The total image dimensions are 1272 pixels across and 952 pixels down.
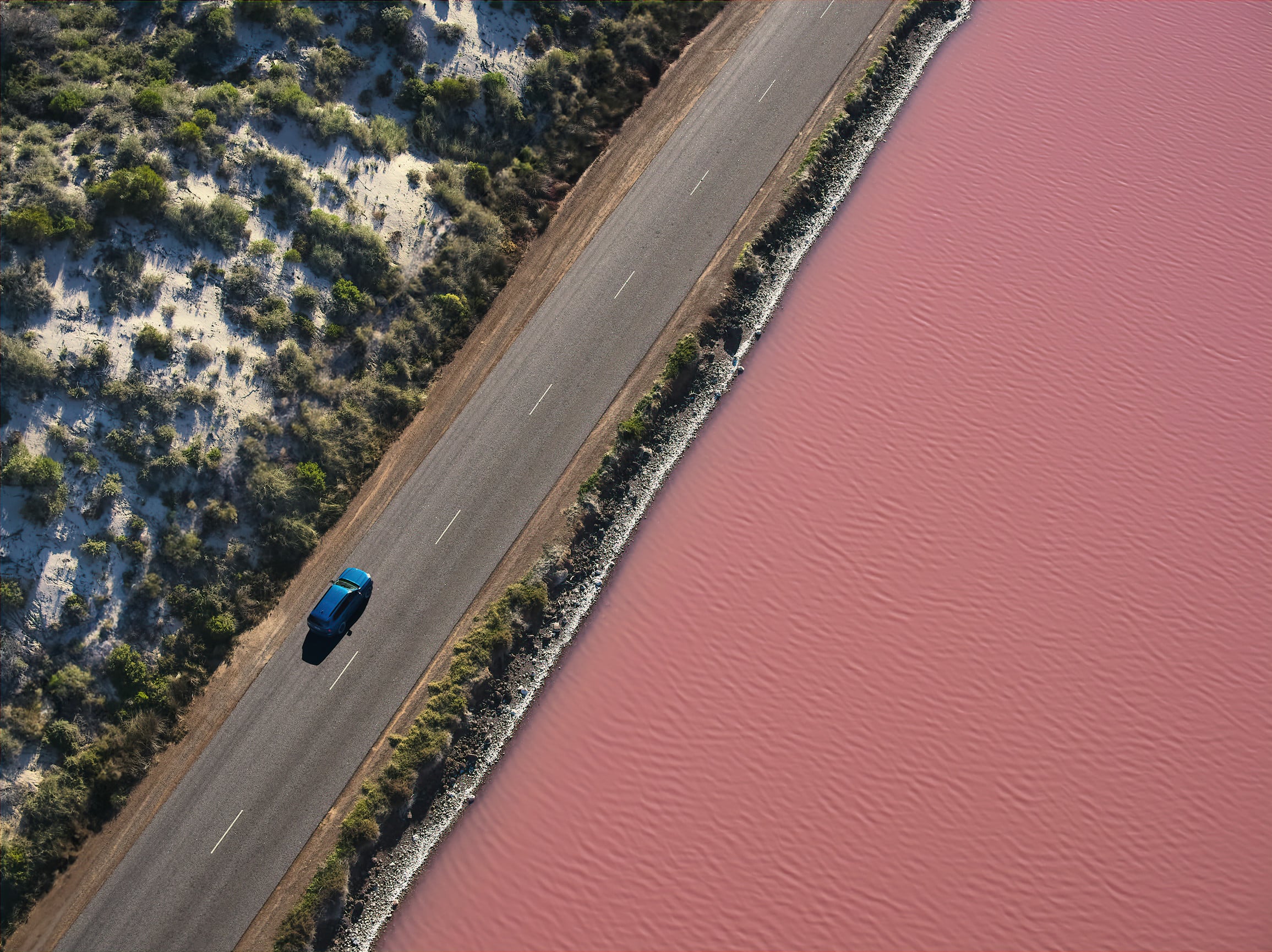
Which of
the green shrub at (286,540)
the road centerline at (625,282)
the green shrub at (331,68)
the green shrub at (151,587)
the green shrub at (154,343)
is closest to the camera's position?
the green shrub at (151,587)

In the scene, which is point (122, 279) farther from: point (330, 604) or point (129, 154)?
point (330, 604)

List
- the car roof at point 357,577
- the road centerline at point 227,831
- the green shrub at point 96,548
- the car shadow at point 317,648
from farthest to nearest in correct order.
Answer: the car roof at point 357,577 → the car shadow at point 317,648 → the green shrub at point 96,548 → the road centerline at point 227,831

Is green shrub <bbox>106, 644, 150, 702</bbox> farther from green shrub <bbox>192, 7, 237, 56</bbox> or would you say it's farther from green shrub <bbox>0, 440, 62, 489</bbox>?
green shrub <bbox>192, 7, 237, 56</bbox>

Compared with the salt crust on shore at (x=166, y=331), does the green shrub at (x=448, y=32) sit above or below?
above

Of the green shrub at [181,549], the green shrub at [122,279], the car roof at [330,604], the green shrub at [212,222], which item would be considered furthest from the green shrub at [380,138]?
the car roof at [330,604]

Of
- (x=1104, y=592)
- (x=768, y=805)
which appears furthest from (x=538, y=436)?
(x=1104, y=592)

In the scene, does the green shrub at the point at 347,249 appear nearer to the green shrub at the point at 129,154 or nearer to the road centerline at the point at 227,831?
the green shrub at the point at 129,154

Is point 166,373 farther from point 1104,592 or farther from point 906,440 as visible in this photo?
point 1104,592
